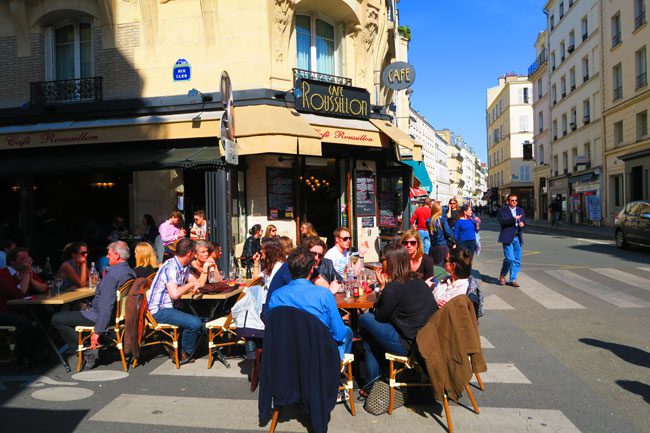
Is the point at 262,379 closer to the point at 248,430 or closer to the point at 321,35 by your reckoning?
the point at 248,430

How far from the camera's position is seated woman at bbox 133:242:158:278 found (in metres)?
6.23

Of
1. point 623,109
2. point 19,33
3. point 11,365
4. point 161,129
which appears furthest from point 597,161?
point 11,365

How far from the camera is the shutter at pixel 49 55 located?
12.4 meters

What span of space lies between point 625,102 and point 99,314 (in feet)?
90.0

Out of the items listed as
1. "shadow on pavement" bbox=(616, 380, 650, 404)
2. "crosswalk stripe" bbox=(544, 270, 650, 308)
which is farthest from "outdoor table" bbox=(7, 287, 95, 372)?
"crosswalk stripe" bbox=(544, 270, 650, 308)

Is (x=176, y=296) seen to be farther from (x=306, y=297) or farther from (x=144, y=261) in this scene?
(x=306, y=297)

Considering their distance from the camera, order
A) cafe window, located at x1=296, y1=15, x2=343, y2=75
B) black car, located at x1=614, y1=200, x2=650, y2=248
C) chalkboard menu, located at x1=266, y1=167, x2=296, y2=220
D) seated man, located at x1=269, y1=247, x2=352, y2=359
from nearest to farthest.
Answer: seated man, located at x1=269, y1=247, x2=352, y2=359, chalkboard menu, located at x1=266, y1=167, x2=296, y2=220, cafe window, located at x1=296, y1=15, x2=343, y2=75, black car, located at x1=614, y1=200, x2=650, y2=248

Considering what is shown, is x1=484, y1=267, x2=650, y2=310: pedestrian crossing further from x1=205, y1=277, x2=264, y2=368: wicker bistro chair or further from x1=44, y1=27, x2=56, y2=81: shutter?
x1=44, y1=27, x2=56, y2=81: shutter

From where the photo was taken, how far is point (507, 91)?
5694cm

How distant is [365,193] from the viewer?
13.7 meters

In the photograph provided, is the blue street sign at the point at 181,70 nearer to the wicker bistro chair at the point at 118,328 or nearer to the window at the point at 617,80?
the wicker bistro chair at the point at 118,328

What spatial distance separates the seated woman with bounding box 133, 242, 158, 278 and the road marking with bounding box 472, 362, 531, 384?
412cm

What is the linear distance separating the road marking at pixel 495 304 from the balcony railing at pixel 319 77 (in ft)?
22.1

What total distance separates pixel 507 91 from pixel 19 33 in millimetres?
54108
